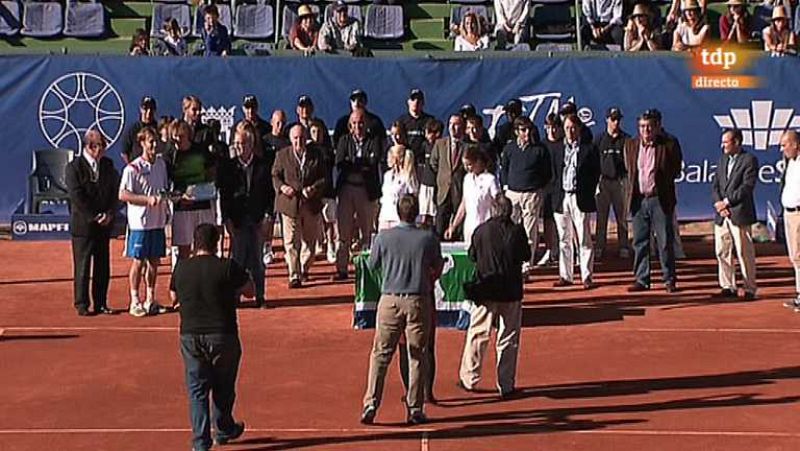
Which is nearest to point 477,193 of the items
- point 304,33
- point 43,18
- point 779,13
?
point 304,33

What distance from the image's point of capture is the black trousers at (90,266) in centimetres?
1588

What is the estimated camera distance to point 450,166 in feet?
56.8

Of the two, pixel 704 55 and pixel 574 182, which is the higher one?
pixel 704 55

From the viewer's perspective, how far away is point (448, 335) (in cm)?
1501

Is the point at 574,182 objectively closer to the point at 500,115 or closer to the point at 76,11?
the point at 500,115

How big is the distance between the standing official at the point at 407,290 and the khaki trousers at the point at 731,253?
6.23 meters

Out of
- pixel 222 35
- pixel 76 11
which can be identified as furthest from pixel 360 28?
pixel 76 11

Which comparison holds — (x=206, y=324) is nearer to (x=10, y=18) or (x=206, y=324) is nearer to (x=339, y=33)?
(x=339, y=33)

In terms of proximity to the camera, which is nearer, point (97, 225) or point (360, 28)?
point (97, 225)

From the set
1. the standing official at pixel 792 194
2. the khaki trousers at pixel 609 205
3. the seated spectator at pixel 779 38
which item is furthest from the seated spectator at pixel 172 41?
the standing official at pixel 792 194

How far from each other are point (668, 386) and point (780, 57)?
9852 millimetres

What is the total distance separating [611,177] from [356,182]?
3.19 metres

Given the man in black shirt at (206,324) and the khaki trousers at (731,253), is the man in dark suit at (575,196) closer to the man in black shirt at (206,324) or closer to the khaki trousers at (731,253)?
the khaki trousers at (731,253)

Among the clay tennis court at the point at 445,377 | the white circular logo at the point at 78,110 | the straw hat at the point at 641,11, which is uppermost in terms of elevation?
the straw hat at the point at 641,11
